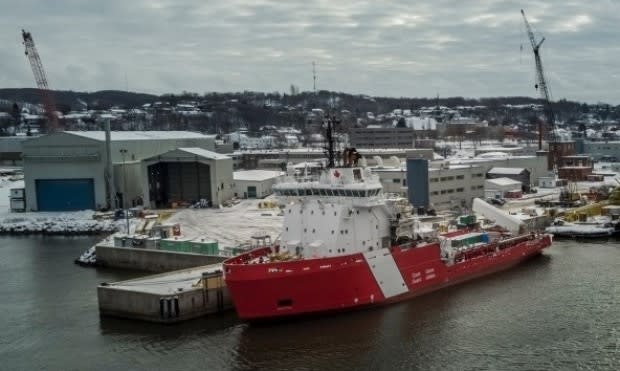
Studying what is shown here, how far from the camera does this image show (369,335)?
63.7ft

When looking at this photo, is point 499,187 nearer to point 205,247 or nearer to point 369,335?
point 205,247

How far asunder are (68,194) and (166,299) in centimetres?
3105

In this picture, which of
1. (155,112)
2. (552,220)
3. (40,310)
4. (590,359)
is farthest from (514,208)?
(155,112)

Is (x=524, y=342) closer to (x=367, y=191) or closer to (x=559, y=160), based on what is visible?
(x=367, y=191)

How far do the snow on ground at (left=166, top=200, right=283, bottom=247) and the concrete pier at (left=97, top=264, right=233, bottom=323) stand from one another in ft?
29.8

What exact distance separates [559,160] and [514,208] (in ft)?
79.6

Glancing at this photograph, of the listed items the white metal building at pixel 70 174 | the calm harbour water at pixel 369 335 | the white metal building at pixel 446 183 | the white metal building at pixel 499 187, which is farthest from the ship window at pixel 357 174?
the white metal building at pixel 70 174

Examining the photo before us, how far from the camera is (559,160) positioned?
6594 cm

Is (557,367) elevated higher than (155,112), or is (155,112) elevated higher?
(155,112)

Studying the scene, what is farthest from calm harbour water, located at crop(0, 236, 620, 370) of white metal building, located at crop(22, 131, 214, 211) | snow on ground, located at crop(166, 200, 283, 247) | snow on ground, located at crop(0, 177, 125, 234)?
white metal building, located at crop(22, 131, 214, 211)

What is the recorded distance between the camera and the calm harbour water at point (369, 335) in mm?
17516

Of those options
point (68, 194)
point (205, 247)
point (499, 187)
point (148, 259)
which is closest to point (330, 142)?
point (205, 247)

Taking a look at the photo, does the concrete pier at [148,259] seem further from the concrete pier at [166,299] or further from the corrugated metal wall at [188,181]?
the corrugated metal wall at [188,181]

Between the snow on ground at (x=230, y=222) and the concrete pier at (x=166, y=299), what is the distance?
9082 millimetres
